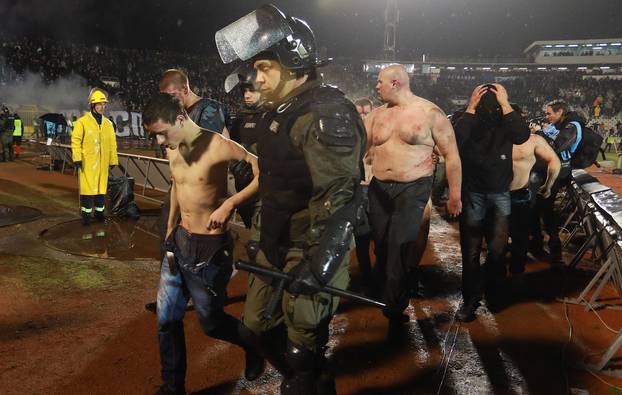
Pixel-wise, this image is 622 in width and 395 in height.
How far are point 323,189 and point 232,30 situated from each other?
1.04 metres

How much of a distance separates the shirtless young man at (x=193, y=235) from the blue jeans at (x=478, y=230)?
2459 mm

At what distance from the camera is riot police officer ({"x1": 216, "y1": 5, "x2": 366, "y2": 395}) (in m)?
2.09

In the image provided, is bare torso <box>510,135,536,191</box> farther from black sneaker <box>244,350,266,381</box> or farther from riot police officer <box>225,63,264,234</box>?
black sneaker <box>244,350,266,381</box>

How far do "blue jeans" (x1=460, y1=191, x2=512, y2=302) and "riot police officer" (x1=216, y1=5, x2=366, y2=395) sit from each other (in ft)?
8.14

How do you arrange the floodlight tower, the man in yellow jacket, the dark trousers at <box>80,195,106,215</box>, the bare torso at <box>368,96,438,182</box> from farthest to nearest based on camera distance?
the floodlight tower → the dark trousers at <box>80,195,106,215</box> → the man in yellow jacket → the bare torso at <box>368,96,438,182</box>

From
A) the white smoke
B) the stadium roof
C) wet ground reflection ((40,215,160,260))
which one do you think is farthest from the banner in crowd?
the stadium roof

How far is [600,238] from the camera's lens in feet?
18.3

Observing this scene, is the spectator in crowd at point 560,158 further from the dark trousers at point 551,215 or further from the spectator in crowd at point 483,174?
the spectator in crowd at point 483,174

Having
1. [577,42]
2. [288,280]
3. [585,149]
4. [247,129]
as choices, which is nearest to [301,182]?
[288,280]

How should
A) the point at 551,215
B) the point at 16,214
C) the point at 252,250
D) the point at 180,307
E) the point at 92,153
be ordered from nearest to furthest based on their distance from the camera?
the point at 252,250, the point at 180,307, the point at 551,215, the point at 92,153, the point at 16,214

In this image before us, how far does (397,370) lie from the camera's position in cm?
344

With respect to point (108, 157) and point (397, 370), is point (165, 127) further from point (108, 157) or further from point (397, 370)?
point (108, 157)

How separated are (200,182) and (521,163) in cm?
409

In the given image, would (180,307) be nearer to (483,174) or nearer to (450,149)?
(450,149)
